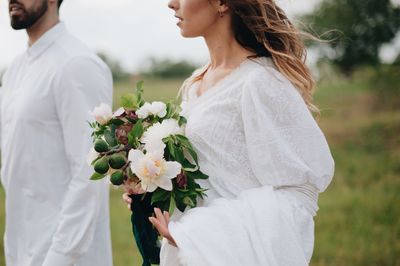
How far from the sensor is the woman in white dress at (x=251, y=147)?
2.45 m

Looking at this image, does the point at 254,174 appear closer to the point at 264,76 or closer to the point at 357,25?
the point at 264,76

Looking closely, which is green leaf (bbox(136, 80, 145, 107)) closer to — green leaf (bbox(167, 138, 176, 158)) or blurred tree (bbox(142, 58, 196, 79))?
green leaf (bbox(167, 138, 176, 158))

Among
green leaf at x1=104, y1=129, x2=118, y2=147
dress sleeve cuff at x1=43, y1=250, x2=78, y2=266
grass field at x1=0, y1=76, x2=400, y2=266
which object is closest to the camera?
green leaf at x1=104, y1=129, x2=118, y2=147

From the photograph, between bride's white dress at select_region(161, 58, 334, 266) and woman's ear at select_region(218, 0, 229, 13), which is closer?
bride's white dress at select_region(161, 58, 334, 266)

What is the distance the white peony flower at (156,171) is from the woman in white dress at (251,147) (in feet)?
0.39

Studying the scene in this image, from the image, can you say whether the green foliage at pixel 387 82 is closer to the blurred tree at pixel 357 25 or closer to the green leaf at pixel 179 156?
the blurred tree at pixel 357 25

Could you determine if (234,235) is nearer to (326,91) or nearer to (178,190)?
(178,190)

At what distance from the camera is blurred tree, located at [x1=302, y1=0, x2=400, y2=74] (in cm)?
746

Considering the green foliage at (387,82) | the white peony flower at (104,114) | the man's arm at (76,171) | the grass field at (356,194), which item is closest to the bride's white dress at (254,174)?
the white peony flower at (104,114)

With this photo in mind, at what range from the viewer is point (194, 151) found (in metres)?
2.68

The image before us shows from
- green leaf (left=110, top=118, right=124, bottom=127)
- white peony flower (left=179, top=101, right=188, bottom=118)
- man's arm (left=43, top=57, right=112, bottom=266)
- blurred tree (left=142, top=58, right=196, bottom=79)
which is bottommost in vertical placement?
blurred tree (left=142, top=58, right=196, bottom=79)

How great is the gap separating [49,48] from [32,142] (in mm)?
527

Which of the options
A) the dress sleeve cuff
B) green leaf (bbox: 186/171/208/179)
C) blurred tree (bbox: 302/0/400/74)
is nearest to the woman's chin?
green leaf (bbox: 186/171/208/179)

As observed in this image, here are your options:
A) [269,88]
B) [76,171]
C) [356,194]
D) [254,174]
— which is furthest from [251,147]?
[356,194]
